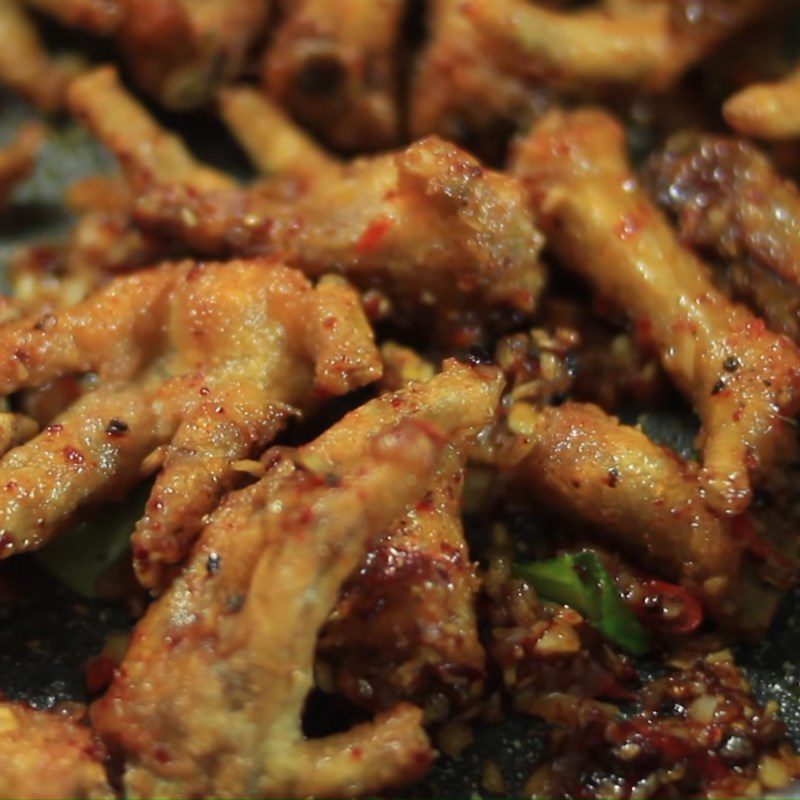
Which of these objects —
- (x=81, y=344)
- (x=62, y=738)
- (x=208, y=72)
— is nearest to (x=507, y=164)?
(x=208, y=72)

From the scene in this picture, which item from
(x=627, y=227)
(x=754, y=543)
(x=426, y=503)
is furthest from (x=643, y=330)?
(x=426, y=503)

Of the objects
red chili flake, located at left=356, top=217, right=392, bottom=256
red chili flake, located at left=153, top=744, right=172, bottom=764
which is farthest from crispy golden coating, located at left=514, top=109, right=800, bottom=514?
red chili flake, located at left=153, top=744, right=172, bottom=764

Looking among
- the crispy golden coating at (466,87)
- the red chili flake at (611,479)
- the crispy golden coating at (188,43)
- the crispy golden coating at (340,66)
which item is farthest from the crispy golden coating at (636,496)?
the crispy golden coating at (188,43)

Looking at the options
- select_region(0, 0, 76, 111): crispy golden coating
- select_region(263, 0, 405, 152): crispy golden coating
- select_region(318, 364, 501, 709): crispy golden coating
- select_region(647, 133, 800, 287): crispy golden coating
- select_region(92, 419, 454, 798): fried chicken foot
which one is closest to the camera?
select_region(92, 419, 454, 798): fried chicken foot

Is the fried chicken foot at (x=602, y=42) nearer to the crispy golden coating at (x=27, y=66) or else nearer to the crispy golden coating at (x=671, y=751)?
the crispy golden coating at (x=27, y=66)

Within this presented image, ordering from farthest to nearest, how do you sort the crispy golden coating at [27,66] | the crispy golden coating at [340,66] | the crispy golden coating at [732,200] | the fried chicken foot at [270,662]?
1. the crispy golden coating at [27,66]
2. the crispy golden coating at [340,66]
3. the crispy golden coating at [732,200]
4. the fried chicken foot at [270,662]

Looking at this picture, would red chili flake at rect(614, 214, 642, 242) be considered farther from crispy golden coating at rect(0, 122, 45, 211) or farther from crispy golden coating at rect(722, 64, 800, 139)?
crispy golden coating at rect(0, 122, 45, 211)
